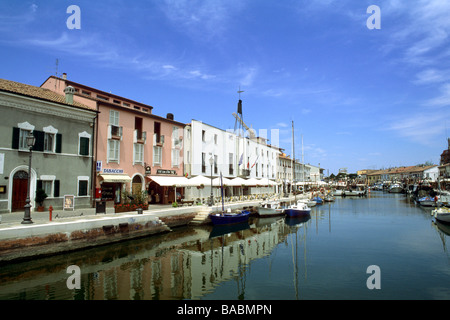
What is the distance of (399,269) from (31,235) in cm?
1984

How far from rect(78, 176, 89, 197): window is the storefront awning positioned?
150 cm

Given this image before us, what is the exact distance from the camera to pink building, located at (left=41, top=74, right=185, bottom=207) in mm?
26250

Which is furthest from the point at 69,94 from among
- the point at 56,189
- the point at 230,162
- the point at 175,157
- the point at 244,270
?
the point at 230,162

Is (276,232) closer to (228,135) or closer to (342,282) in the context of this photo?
(342,282)

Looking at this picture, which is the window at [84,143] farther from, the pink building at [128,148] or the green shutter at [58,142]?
the green shutter at [58,142]

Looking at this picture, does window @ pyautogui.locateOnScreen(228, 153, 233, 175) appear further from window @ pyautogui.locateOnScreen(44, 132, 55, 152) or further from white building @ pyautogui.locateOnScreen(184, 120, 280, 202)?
window @ pyautogui.locateOnScreen(44, 132, 55, 152)

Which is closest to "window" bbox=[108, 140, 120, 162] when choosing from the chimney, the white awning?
the white awning

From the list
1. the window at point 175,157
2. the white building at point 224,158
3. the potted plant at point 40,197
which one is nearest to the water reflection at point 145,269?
the potted plant at point 40,197

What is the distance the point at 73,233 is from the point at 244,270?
10.8 metres

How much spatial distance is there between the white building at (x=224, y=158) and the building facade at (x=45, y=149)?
1254cm

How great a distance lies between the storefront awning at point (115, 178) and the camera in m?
25.5

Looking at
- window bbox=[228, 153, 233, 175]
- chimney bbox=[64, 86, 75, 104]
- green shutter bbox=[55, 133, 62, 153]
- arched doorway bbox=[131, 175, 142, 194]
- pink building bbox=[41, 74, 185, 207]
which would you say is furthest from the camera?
window bbox=[228, 153, 233, 175]

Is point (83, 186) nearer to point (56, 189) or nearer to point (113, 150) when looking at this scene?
point (56, 189)
